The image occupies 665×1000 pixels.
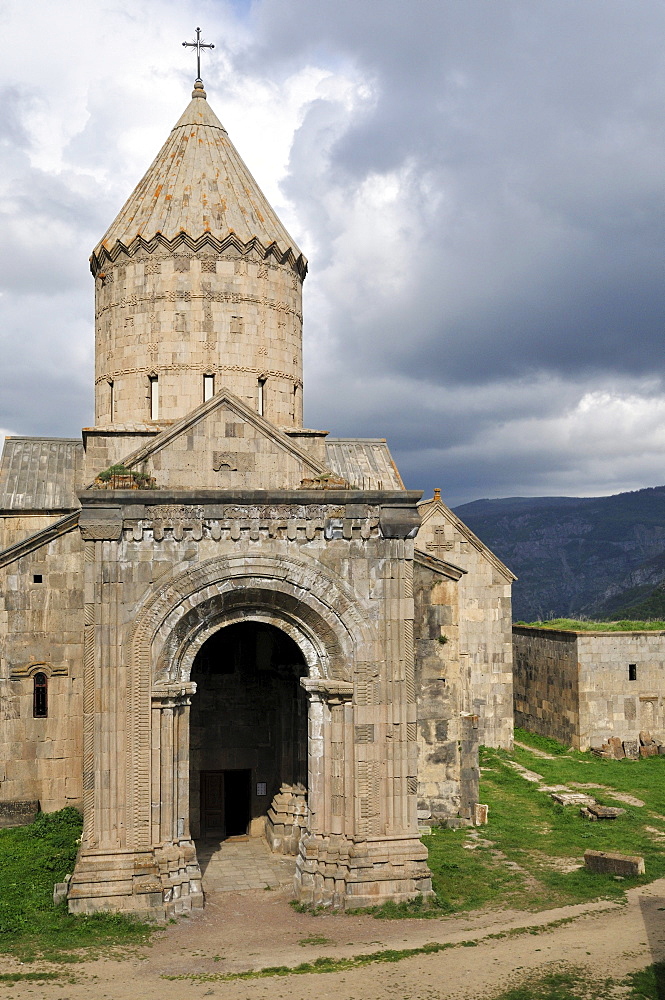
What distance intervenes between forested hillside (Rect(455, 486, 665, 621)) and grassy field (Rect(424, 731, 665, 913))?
82.9m

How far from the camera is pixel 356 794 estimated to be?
45.1 feet

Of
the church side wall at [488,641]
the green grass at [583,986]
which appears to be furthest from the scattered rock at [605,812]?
the green grass at [583,986]

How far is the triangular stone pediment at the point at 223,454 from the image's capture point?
1541 centimetres

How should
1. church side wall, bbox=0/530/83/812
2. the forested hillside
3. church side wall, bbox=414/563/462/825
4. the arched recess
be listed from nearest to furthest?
the arched recess
church side wall, bbox=0/530/83/812
church side wall, bbox=414/563/462/825
the forested hillside

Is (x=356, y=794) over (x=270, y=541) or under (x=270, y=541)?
under

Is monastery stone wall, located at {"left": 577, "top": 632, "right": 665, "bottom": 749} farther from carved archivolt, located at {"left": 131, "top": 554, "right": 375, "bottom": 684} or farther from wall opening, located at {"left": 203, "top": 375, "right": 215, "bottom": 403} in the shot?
carved archivolt, located at {"left": 131, "top": 554, "right": 375, "bottom": 684}

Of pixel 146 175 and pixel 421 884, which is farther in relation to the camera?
pixel 146 175

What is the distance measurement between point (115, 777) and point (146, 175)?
13899 mm

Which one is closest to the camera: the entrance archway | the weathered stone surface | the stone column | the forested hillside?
the stone column

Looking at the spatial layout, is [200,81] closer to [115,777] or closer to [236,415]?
[236,415]

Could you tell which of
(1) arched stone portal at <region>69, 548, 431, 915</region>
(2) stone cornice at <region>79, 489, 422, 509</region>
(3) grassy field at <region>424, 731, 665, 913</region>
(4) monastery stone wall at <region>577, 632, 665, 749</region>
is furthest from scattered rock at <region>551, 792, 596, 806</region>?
(2) stone cornice at <region>79, 489, 422, 509</region>

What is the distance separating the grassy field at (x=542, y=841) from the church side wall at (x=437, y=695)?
2.35 feet

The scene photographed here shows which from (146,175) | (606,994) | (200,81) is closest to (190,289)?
(146,175)

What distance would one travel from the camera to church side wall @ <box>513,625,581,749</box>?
2692 centimetres
